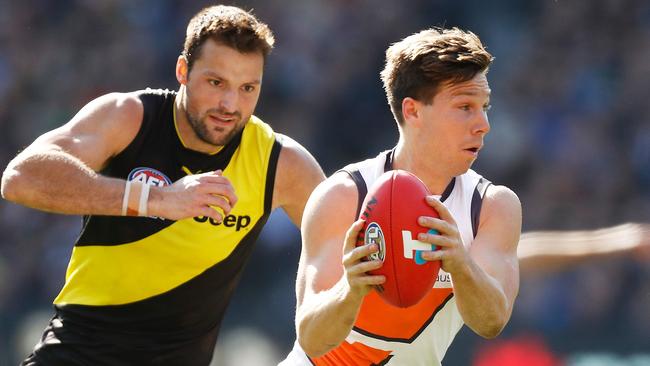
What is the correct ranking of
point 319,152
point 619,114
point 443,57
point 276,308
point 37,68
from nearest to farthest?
point 443,57 < point 276,308 < point 619,114 < point 319,152 < point 37,68

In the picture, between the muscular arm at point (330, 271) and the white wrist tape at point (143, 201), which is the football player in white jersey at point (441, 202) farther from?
the white wrist tape at point (143, 201)

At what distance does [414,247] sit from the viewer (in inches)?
150

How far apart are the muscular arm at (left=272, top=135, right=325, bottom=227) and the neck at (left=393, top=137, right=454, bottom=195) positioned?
0.78m

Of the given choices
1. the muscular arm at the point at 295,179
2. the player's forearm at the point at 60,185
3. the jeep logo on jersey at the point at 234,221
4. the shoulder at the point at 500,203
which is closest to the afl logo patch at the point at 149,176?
the jeep logo on jersey at the point at 234,221

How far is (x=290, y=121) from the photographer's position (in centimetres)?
1162

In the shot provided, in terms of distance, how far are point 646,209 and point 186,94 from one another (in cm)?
582

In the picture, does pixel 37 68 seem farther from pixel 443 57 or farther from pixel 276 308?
pixel 443 57

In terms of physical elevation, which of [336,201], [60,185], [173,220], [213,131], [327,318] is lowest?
[327,318]

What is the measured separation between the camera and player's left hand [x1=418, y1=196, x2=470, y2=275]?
3758mm

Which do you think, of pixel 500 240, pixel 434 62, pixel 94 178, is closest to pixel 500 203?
pixel 500 240

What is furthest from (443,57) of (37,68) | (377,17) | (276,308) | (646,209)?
A: (37,68)

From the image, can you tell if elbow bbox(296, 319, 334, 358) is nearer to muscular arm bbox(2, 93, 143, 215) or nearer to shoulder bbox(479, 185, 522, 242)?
shoulder bbox(479, 185, 522, 242)

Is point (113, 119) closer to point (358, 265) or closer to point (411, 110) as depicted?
point (411, 110)

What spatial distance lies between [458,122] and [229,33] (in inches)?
56.3
